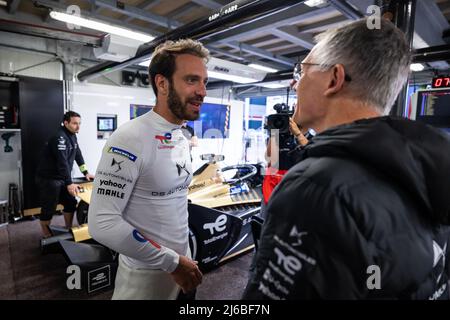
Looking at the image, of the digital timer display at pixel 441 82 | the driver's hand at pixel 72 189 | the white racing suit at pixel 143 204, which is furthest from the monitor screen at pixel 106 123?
the digital timer display at pixel 441 82

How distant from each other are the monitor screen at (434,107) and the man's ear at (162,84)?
244cm

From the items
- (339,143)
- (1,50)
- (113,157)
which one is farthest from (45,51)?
(339,143)

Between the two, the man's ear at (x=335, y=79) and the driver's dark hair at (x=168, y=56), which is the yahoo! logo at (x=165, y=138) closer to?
the driver's dark hair at (x=168, y=56)

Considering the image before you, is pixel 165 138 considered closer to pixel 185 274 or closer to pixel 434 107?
pixel 185 274

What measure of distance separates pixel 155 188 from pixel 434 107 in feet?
8.68

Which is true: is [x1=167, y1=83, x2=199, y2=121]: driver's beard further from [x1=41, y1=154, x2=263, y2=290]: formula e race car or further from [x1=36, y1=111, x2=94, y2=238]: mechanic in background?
[x1=36, y1=111, x2=94, y2=238]: mechanic in background

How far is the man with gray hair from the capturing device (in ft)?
1.65

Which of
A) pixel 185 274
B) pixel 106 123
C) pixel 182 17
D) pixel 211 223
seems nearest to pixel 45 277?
pixel 211 223

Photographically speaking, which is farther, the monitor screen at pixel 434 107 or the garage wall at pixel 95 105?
the garage wall at pixel 95 105

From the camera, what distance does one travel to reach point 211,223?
2715 millimetres

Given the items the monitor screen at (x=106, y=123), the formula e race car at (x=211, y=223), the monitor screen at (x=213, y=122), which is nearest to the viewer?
the formula e race car at (x=211, y=223)

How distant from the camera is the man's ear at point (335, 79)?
0.70 meters

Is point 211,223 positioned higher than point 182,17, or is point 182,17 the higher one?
point 182,17

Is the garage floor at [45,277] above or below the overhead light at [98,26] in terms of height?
below
